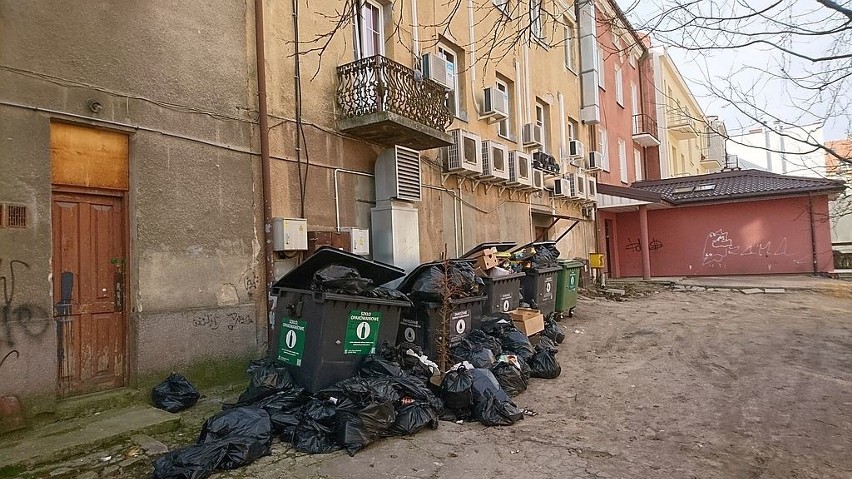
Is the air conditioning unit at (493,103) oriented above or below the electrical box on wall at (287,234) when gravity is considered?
above

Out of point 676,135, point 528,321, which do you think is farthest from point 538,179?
point 676,135

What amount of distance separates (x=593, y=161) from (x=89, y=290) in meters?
13.9

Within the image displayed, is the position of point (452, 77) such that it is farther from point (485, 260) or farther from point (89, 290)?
point (89, 290)

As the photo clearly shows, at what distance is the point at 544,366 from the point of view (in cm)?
595

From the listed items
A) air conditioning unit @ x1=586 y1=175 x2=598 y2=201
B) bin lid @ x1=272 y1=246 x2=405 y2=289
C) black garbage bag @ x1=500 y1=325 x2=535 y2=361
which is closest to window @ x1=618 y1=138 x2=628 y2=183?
air conditioning unit @ x1=586 y1=175 x2=598 y2=201

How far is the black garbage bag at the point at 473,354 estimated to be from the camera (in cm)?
537

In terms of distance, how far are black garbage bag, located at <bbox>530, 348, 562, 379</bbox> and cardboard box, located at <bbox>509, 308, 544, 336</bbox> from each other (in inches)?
29.2

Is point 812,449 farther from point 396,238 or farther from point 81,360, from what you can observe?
point 81,360

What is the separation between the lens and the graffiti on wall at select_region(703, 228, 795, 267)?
16688mm

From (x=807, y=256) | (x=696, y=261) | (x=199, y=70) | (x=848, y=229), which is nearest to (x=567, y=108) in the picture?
(x=696, y=261)

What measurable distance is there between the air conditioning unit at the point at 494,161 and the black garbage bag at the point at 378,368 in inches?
234

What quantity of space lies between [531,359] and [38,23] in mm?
5684

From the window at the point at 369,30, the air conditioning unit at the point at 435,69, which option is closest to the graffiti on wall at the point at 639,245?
the air conditioning unit at the point at 435,69

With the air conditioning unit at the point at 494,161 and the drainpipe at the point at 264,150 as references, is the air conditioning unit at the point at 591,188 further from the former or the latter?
the drainpipe at the point at 264,150
